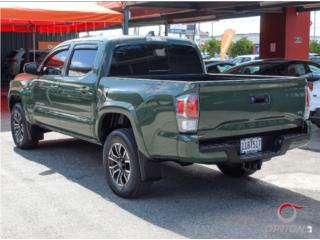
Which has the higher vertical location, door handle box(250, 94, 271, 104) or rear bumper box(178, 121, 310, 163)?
door handle box(250, 94, 271, 104)

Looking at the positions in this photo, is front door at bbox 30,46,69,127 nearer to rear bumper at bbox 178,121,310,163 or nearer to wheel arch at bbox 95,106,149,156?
wheel arch at bbox 95,106,149,156

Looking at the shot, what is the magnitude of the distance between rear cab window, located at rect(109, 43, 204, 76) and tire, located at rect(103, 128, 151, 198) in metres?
0.97

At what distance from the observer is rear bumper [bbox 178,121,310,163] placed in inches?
186

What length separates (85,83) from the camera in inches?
246

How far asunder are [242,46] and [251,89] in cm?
4785

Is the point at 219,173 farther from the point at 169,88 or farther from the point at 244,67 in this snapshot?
the point at 244,67

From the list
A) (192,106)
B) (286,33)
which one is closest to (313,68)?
(192,106)

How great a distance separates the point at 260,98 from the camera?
5.16 metres

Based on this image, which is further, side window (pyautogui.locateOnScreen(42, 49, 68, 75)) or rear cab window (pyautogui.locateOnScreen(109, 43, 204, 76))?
side window (pyautogui.locateOnScreen(42, 49, 68, 75))

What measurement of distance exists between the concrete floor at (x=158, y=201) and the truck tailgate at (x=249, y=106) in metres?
0.86

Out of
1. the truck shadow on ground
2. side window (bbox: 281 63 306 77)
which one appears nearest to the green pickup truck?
the truck shadow on ground

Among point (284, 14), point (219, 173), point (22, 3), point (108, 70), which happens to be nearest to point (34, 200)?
point (108, 70)

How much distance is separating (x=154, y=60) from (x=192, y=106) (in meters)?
2.08

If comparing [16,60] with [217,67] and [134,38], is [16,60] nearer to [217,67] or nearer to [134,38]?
[217,67]
